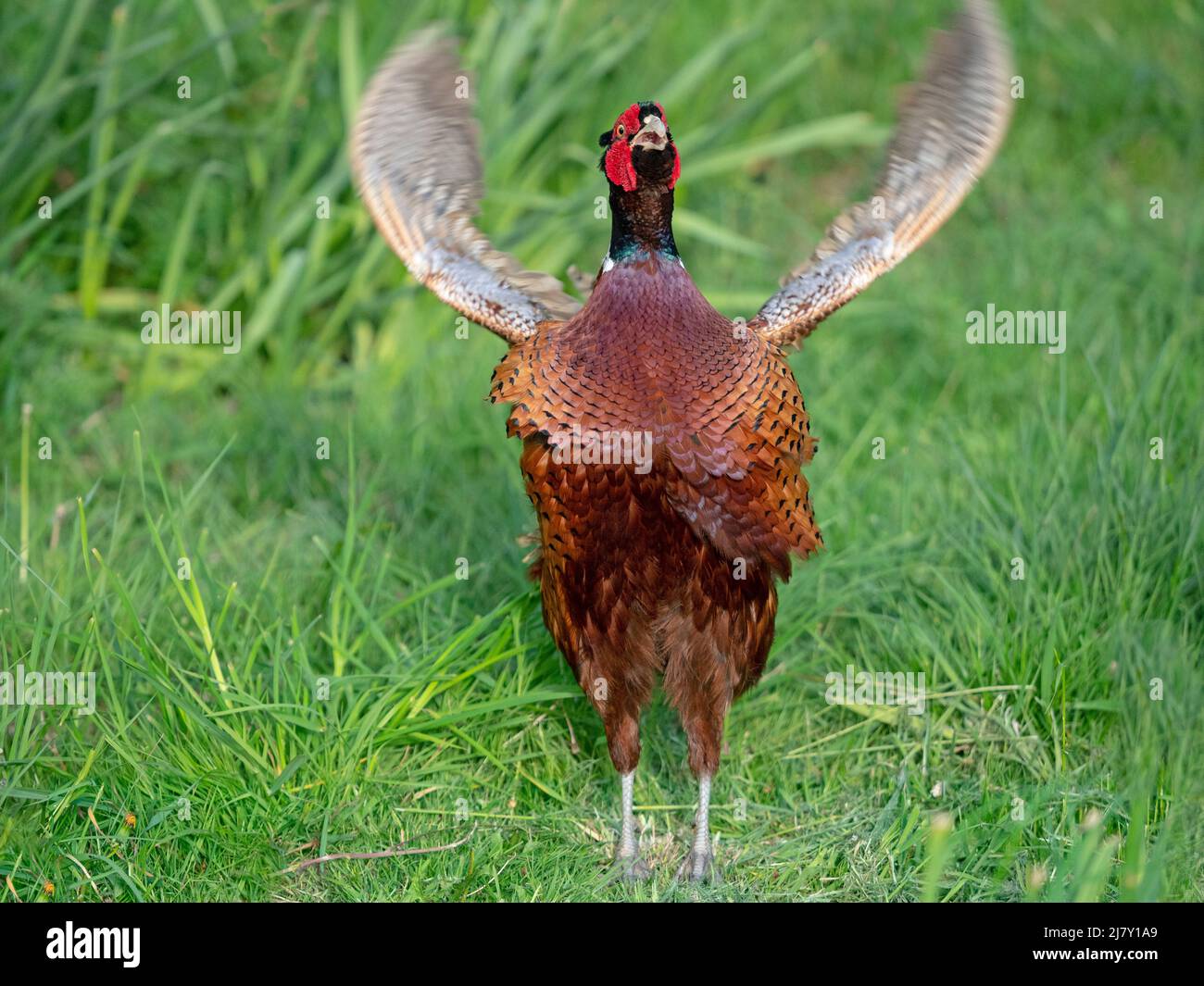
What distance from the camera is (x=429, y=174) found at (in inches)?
171

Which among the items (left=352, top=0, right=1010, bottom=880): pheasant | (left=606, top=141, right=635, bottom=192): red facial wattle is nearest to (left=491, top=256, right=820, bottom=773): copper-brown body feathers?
(left=352, top=0, right=1010, bottom=880): pheasant

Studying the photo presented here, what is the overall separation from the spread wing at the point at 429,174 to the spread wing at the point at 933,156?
810mm

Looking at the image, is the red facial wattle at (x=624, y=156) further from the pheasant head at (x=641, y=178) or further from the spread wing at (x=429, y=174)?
the spread wing at (x=429, y=174)

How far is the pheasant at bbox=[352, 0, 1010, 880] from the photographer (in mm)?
3297

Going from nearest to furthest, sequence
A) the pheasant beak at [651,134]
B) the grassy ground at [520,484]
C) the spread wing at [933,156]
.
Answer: the pheasant beak at [651,134] < the grassy ground at [520,484] < the spread wing at [933,156]

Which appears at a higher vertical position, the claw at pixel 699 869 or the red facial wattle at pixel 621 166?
the red facial wattle at pixel 621 166

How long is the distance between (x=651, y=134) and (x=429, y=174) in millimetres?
1260

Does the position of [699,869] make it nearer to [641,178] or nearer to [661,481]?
[661,481]

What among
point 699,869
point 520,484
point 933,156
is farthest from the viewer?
point 520,484

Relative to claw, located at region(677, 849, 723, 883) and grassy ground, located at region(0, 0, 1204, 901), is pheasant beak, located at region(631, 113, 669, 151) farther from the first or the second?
claw, located at region(677, 849, 723, 883)

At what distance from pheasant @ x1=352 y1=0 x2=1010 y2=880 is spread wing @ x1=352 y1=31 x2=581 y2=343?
32 mm

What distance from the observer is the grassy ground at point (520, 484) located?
3725mm

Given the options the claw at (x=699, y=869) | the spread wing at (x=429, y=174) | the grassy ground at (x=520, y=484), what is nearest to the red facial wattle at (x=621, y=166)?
the spread wing at (x=429, y=174)

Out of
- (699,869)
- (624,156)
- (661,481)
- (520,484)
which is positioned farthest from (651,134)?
(699,869)
